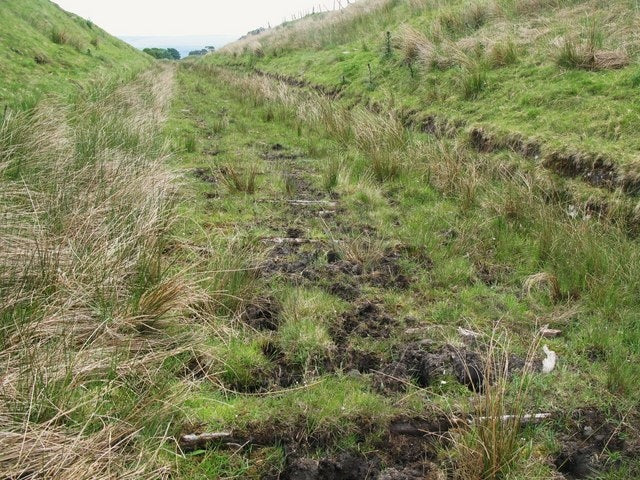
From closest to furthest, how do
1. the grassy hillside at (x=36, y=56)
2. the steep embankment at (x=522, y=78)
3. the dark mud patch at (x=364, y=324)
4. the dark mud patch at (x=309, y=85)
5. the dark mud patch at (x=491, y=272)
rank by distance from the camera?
the dark mud patch at (x=364, y=324) < the dark mud patch at (x=491, y=272) < the steep embankment at (x=522, y=78) < the grassy hillside at (x=36, y=56) < the dark mud patch at (x=309, y=85)

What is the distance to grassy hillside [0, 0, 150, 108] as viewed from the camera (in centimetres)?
901

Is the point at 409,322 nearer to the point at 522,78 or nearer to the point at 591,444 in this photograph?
the point at 591,444

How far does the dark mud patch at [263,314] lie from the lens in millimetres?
3434

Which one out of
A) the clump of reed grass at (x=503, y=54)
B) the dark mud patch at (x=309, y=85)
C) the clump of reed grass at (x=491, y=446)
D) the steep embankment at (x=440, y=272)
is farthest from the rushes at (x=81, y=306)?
the dark mud patch at (x=309, y=85)

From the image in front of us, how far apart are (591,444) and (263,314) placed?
6.41ft

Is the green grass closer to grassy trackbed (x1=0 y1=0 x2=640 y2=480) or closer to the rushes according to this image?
grassy trackbed (x1=0 y1=0 x2=640 y2=480)

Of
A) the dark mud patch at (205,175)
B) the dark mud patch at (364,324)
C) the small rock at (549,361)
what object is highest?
the dark mud patch at (205,175)

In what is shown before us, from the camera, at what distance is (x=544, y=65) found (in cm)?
732

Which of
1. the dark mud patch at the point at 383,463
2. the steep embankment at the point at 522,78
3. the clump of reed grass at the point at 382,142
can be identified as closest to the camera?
the dark mud patch at the point at 383,463

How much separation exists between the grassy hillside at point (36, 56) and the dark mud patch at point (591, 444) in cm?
657

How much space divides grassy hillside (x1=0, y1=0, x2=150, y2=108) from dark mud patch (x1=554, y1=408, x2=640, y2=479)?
21.5 feet

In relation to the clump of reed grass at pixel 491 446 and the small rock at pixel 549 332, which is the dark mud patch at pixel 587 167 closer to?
the small rock at pixel 549 332

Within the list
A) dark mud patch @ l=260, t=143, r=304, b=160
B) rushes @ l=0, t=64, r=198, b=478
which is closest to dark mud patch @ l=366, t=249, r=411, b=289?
rushes @ l=0, t=64, r=198, b=478

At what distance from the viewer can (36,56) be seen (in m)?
12.0
